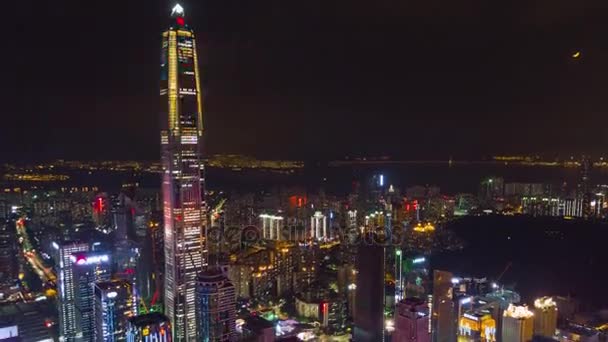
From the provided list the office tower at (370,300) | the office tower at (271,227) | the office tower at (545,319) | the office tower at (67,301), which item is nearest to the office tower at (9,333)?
the office tower at (67,301)

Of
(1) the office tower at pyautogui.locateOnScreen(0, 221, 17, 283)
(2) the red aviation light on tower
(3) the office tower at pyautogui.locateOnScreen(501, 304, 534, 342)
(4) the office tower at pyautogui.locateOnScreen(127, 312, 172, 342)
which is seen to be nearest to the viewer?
(4) the office tower at pyautogui.locateOnScreen(127, 312, 172, 342)

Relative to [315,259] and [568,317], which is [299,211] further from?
[568,317]

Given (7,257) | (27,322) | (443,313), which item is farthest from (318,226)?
(7,257)

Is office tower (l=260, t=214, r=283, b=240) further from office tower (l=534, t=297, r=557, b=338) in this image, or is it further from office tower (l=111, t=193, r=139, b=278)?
office tower (l=534, t=297, r=557, b=338)

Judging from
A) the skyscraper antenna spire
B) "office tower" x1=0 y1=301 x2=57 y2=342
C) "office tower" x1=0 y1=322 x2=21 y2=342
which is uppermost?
the skyscraper antenna spire

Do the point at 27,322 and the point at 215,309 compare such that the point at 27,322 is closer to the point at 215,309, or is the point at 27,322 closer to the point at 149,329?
the point at 215,309

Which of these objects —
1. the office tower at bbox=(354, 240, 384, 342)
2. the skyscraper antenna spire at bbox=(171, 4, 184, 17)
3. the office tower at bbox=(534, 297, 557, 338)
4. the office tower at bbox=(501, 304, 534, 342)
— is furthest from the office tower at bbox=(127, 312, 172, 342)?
the office tower at bbox=(534, 297, 557, 338)
